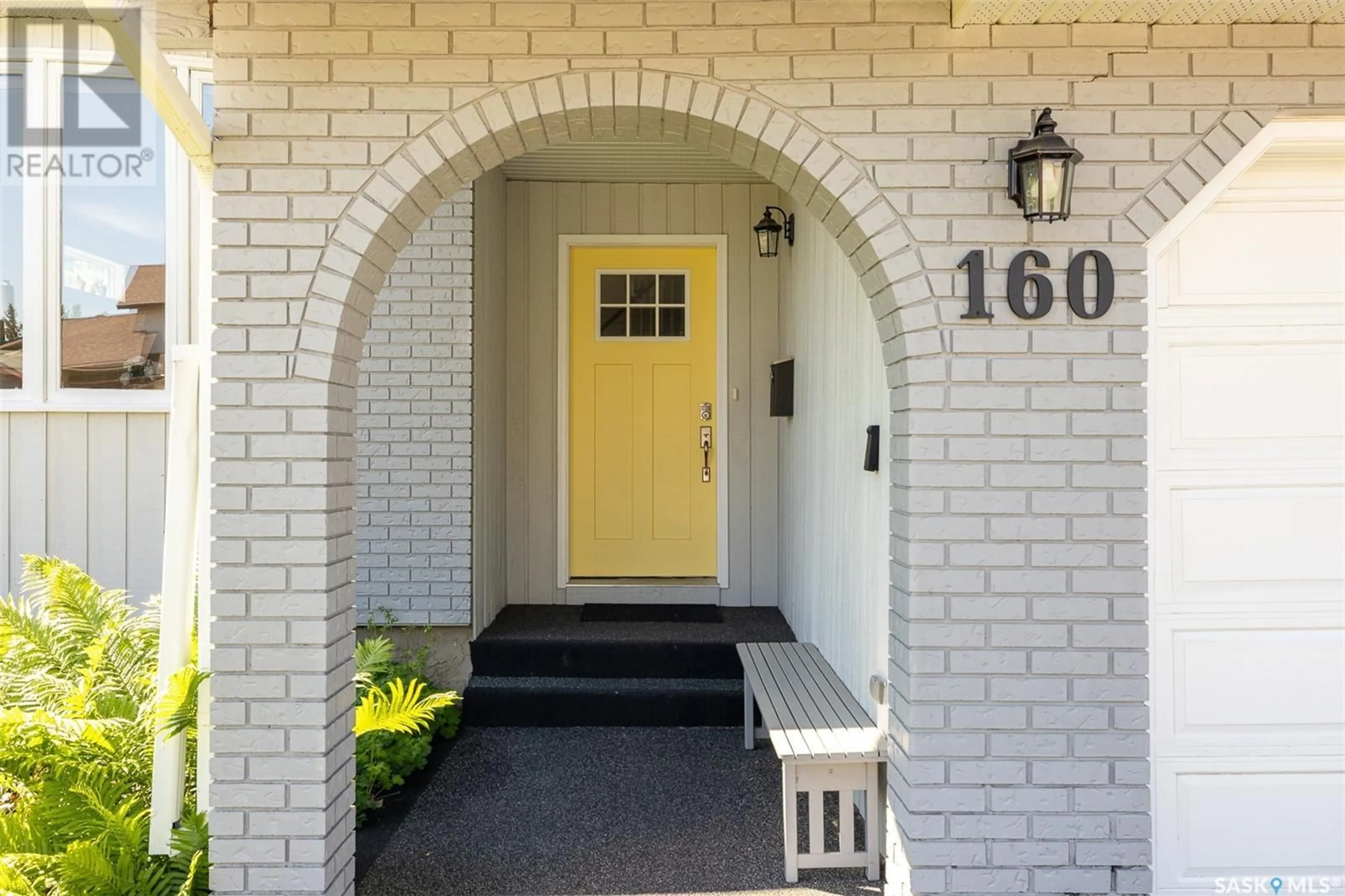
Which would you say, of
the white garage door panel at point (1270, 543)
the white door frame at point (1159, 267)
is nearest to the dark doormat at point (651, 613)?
the white door frame at point (1159, 267)

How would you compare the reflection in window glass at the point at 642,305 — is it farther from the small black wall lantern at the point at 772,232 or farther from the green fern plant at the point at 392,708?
the green fern plant at the point at 392,708

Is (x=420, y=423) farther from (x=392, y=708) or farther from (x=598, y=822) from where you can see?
(x=598, y=822)

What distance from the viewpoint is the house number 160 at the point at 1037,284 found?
2.35 meters

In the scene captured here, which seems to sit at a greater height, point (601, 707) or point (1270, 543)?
point (1270, 543)

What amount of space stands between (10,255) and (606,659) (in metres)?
3.42

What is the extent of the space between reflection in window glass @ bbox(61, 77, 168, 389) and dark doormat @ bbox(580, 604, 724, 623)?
8.36ft

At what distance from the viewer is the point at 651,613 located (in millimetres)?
4941

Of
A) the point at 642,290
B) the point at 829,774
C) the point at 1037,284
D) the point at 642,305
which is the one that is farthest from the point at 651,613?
the point at 1037,284

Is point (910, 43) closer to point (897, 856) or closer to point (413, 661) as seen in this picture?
point (897, 856)

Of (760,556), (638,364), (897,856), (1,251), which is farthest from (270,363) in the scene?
→ (760,556)

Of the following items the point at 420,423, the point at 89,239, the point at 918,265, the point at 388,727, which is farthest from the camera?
the point at 420,423

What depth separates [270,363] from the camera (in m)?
2.38

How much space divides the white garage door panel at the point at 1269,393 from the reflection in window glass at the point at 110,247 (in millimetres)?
4320

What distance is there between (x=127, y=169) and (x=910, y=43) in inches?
143
